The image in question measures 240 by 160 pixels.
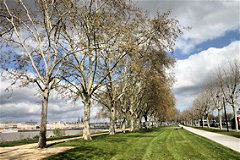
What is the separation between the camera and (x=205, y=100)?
57.0 meters

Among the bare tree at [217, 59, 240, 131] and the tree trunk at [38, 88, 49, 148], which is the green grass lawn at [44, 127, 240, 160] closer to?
the tree trunk at [38, 88, 49, 148]

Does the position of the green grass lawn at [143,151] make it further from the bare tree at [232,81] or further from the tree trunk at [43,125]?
the bare tree at [232,81]

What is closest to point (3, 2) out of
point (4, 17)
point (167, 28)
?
point (4, 17)

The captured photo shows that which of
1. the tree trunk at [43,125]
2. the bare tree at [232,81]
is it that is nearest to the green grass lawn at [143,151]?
the tree trunk at [43,125]

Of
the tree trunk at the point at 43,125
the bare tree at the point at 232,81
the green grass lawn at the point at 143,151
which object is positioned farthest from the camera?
the bare tree at the point at 232,81

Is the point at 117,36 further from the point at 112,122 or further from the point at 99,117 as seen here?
the point at 99,117

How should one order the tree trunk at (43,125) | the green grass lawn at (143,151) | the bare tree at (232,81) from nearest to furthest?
the green grass lawn at (143,151) → the tree trunk at (43,125) → the bare tree at (232,81)

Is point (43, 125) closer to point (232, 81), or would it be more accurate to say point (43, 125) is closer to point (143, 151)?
point (143, 151)

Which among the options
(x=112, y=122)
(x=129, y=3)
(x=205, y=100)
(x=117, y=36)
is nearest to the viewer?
(x=117, y=36)

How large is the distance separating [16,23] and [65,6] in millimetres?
4054

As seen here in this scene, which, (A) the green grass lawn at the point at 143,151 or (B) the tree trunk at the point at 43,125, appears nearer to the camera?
(A) the green grass lawn at the point at 143,151

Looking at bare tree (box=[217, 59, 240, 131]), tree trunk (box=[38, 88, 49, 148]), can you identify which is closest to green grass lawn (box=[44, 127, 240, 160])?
tree trunk (box=[38, 88, 49, 148])

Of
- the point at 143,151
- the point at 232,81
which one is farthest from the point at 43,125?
the point at 232,81

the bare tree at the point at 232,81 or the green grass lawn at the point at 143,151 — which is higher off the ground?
the bare tree at the point at 232,81
